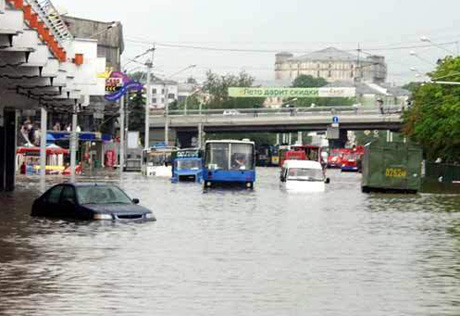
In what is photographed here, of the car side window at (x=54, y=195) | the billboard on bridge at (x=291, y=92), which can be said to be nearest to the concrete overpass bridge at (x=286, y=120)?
the billboard on bridge at (x=291, y=92)

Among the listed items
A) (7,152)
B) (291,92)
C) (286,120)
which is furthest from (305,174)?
(291,92)

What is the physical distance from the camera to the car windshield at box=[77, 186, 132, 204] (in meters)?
34.4

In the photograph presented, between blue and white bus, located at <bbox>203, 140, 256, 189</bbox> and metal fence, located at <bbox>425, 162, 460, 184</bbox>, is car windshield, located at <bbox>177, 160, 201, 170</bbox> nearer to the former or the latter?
blue and white bus, located at <bbox>203, 140, 256, 189</bbox>

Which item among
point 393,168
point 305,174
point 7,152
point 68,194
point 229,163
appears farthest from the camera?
point 229,163

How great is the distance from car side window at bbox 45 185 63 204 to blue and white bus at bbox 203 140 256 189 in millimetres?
31622

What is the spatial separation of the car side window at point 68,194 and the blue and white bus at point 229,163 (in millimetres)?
32737

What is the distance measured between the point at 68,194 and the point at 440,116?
6741 cm

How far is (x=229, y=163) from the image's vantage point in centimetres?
6869

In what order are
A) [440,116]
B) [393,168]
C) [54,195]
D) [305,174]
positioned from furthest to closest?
[440,116]
[393,168]
[305,174]
[54,195]

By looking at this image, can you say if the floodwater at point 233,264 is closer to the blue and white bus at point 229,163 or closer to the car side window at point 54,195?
the car side window at point 54,195

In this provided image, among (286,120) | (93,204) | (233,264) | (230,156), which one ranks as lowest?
(233,264)

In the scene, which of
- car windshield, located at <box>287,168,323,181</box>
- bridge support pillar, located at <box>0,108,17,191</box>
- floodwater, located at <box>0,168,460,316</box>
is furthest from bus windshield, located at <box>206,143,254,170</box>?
floodwater, located at <box>0,168,460,316</box>

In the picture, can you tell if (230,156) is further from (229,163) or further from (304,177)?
(304,177)

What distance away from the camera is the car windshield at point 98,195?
34375mm
